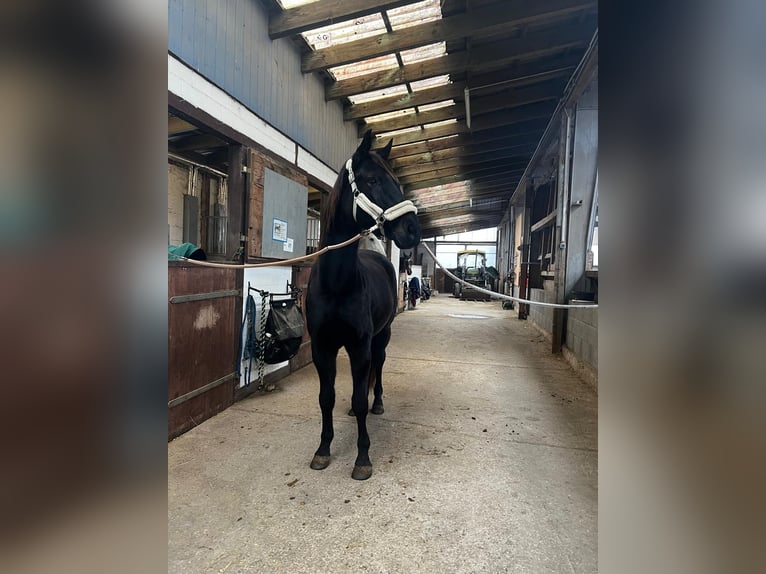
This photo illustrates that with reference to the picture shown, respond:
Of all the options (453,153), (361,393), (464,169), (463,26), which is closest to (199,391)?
(361,393)

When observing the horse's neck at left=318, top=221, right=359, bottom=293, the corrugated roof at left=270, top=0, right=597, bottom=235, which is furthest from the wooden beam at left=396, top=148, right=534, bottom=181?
the horse's neck at left=318, top=221, right=359, bottom=293

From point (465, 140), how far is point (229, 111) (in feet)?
13.9

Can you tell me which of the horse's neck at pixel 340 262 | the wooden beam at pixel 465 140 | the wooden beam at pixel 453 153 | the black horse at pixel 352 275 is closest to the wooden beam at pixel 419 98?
A: the wooden beam at pixel 465 140

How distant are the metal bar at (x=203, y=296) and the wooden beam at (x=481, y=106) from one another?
3203 mm

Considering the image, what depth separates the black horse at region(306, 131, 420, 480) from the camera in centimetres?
159

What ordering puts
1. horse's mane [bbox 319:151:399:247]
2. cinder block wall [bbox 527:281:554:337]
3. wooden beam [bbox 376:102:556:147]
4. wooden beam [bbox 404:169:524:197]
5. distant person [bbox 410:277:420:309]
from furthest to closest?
distant person [bbox 410:277:420:309] < wooden beam [bbox 404:169:524:197] < wooden beam [bbox 376:102:556:147] < cinder block wall [bbox 527:281:554:337] < horse's mane [bbox 319:151:399:247]

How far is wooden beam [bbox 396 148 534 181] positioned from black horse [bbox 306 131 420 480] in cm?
468

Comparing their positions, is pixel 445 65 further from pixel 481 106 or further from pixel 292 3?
pixel 292 3

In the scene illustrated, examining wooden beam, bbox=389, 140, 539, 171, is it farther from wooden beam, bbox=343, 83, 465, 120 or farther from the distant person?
the distant person

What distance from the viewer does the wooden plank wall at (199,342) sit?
1989 millimetres
